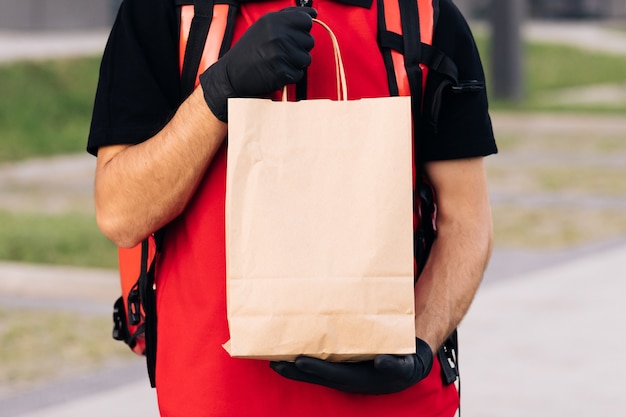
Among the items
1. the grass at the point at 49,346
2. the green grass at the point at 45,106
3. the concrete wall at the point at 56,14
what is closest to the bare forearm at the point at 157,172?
the grass at the point at 49,346

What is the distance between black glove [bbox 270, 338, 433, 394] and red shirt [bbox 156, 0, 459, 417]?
0.29 ft

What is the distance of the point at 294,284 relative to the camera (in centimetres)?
189

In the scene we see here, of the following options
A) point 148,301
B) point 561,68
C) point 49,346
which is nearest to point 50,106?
point 49,346

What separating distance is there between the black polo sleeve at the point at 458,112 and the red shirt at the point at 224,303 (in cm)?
17

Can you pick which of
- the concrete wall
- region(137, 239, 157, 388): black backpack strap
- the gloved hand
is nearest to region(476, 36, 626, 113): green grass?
the concrete wall

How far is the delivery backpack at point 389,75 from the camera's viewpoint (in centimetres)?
204

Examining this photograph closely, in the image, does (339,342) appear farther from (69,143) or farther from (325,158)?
(69,143)

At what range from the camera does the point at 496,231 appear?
33.3ft

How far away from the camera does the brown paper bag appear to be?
1875 millimetres

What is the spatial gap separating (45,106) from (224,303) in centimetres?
1729

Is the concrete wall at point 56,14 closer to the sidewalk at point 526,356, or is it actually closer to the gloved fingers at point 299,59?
the sidewalk at point 526,356

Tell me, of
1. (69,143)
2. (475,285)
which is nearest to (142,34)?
(475,285)

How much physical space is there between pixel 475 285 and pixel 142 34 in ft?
2.47

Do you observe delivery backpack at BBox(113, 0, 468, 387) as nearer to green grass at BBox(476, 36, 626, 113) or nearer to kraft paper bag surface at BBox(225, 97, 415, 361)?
kraft paper bag surface at BBox(225, 97, 415, 361)
